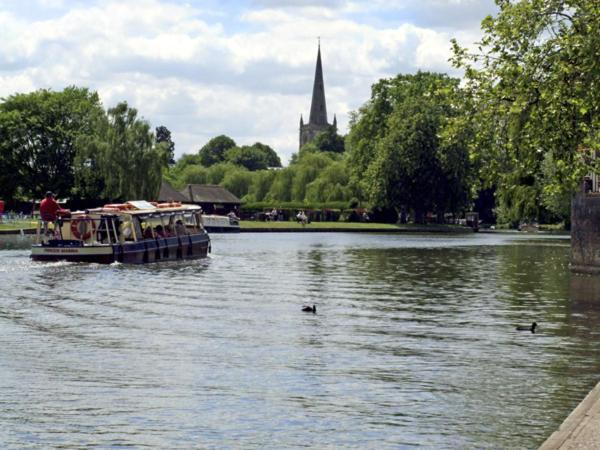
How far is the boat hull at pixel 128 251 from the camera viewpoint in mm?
52781

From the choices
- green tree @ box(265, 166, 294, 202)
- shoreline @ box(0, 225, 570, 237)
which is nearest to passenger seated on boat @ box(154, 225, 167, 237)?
shoreline @ box(0, 225, 570, 237)

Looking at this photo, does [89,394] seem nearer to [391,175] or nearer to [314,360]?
[314,360]

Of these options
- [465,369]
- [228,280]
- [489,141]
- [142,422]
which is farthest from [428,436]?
[228,280]

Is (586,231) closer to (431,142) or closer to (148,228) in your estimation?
(148,228)

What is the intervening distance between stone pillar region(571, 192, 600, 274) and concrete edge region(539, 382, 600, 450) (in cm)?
3238

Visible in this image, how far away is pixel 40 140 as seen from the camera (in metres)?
114

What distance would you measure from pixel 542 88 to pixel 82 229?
28303 millimetres

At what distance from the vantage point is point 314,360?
73.2 ft

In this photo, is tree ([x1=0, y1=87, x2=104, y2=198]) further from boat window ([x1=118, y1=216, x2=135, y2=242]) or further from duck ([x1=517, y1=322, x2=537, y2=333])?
duck ([x1=517, y1=322, x2=537, y2=333])

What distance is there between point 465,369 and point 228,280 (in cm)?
2384

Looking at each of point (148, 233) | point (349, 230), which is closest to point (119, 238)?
point (148, 233)

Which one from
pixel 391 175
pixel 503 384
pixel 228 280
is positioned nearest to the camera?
pixel 503 384

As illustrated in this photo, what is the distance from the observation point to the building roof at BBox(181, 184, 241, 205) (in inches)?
5881

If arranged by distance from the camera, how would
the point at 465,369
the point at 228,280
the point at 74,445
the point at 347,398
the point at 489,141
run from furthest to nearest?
the point at 228,280, the point at 489,141, the point at 465,369, the point at 347,398, the point at 74,445
